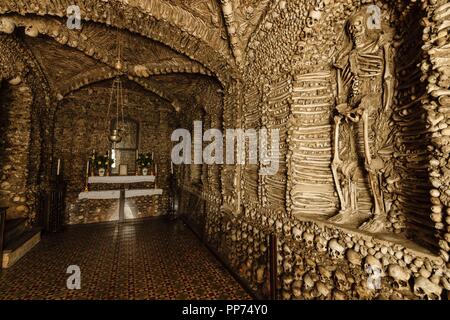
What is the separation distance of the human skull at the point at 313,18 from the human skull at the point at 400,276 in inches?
123

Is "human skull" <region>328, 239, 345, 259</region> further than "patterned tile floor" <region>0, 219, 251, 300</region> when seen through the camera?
No

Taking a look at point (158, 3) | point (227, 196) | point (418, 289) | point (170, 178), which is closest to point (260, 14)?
point (158, 3)

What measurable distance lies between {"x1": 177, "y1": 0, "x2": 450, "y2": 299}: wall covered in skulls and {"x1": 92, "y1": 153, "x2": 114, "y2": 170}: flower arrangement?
5654mm

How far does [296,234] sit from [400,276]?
1224mm

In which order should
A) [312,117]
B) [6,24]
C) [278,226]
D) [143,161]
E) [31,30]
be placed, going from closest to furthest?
[312,117]
[278,226]
[6,24]
[31,30]
[143,161]

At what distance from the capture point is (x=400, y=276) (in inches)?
77.1

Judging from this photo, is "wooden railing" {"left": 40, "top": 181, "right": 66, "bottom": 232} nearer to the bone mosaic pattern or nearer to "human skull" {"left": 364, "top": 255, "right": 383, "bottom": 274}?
the bone mosaic pattern

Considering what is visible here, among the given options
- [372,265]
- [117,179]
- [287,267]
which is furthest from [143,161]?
[372,265]

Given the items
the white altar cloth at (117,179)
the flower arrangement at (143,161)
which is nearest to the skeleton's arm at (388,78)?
the white altar cloth at (117,179)

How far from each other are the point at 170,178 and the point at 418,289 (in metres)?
7.80

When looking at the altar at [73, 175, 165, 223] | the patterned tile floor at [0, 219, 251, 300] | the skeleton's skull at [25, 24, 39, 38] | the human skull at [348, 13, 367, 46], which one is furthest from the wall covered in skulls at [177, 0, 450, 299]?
the altar at [73, 175, 165, 223]

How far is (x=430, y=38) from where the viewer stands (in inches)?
74.5

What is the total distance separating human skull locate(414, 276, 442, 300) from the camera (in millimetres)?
1777

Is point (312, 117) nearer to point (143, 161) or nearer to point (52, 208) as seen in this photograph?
point (143, 161)
